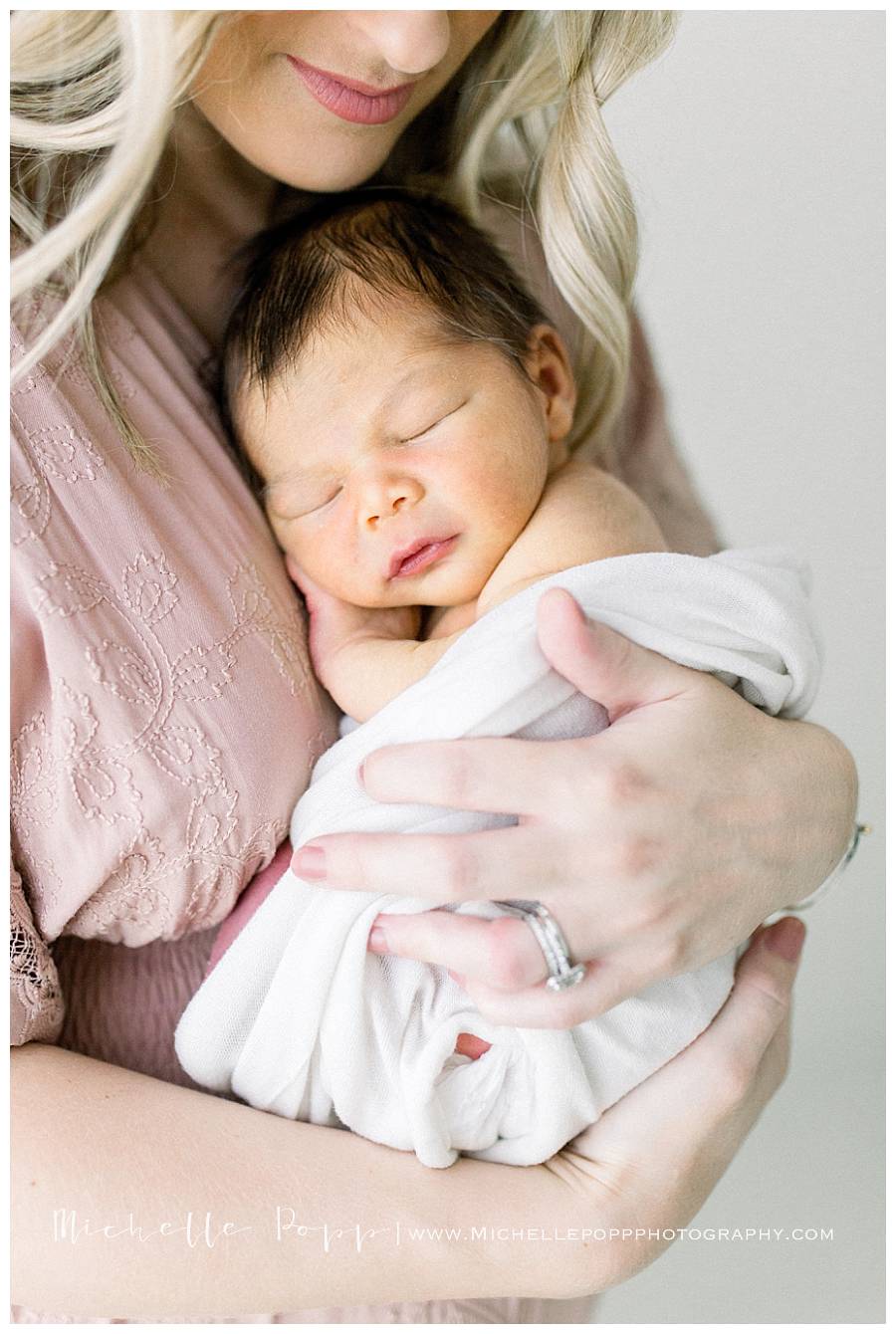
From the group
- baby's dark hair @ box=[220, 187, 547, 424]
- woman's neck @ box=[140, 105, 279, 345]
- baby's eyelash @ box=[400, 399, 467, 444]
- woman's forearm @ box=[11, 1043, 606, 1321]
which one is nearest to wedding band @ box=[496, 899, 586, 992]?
woman's forearm @ box=[11, 1043, 606, 1321]

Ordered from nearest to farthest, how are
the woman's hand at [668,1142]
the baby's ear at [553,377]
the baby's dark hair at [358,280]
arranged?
the woman's hand at [668,1142] < the baby's dark hair at [358,280] < the baby's ear at [553,377]

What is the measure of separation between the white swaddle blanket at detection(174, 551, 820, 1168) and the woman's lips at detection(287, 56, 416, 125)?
46cm

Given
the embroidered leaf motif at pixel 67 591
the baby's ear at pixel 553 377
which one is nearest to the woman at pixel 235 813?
the embroidered leaf motif at pixel 67 591

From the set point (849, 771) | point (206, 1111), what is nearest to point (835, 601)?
point (849, 771)

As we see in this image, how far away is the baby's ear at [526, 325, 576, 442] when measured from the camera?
1130 millimetres

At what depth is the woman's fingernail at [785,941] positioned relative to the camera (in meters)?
1.03

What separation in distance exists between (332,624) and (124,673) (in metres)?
0.25

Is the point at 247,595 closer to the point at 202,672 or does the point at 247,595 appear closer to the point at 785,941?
the point at 202,672

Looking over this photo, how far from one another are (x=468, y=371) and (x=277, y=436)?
19 centimetres

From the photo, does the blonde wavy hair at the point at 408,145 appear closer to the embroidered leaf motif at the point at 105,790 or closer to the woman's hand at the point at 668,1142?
the embroidered leaf motif at the point at 105,790

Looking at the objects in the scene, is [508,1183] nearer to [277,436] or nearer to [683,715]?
[683,715]

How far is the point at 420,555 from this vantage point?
3.34 ft

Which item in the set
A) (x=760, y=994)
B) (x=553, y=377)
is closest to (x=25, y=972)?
(x=760, y=994)

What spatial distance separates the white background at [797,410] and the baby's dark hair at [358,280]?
24cm
